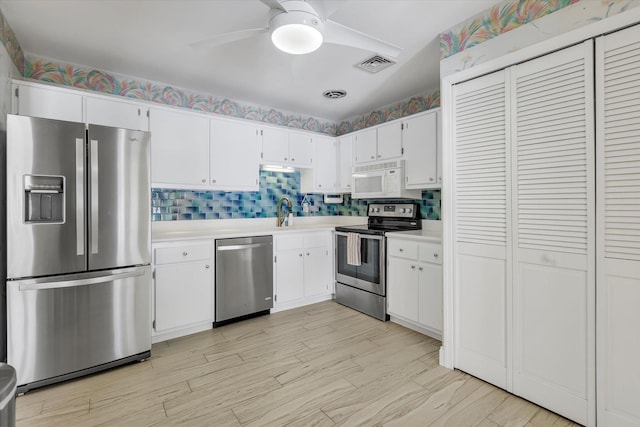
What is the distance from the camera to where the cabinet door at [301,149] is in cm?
406

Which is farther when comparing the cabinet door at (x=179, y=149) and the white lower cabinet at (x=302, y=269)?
the white lower cabinet at (x=302, y=269)

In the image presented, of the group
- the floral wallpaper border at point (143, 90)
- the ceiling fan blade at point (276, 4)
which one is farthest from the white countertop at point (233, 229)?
the ceiling fan blade at point (276, 4)

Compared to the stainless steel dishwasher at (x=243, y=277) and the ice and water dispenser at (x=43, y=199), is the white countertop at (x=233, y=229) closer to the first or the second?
the stainless steel dishwasher at (x=243, y=277)

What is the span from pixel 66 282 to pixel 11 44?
6.29 feet

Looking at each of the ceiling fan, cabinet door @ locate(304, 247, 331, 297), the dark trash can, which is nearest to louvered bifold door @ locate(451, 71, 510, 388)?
the ceiling fan

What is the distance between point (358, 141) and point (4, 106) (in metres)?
3.40

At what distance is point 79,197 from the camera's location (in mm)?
2209

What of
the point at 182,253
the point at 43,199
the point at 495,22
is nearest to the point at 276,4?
the point at 495,22

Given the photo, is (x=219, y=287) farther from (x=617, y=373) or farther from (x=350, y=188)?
(x=617, y=373)

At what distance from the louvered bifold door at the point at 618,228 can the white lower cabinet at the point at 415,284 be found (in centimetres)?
123

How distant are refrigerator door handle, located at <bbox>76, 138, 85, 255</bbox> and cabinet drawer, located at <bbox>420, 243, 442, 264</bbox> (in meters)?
2.82

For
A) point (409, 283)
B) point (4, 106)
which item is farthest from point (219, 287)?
point (4, 106)

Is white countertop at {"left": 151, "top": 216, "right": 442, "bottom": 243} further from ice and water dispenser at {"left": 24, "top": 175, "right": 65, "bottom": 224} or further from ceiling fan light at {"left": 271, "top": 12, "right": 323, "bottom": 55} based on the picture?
ceiling fan light at {"left": 271, "top": 12, "right": 323, "bottom": 55}

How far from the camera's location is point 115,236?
2365mm
